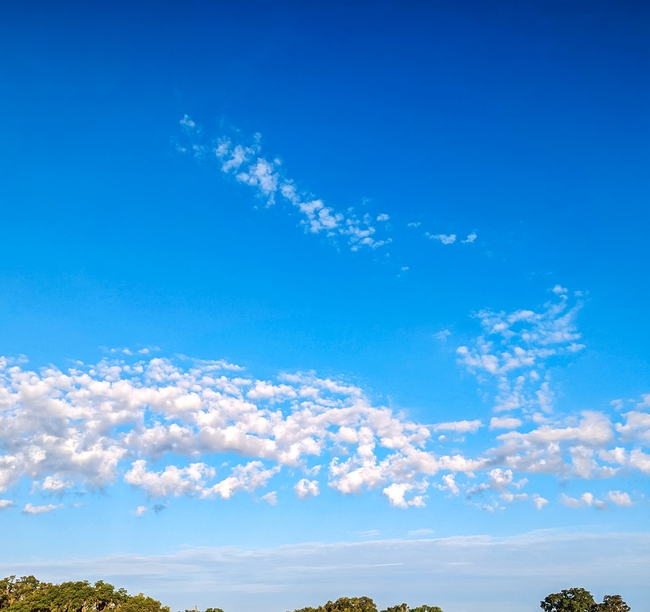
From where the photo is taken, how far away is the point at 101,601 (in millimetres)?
89688

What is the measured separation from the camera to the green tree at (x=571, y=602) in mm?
99750

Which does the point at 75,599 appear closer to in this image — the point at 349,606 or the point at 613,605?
the point at 349,606

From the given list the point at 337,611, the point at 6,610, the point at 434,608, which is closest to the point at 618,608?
the point at 434,608

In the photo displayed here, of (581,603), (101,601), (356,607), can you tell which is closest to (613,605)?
(581,603)

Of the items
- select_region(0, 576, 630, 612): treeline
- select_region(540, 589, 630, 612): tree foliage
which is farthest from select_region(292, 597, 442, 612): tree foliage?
select_region(540, 589, 630, 612): tree foliage

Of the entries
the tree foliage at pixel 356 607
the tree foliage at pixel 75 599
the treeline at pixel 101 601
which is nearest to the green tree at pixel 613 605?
the treeline at pixel 101 601

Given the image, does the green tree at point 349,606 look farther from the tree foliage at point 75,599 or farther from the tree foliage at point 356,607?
the tree foliage at point 75,599

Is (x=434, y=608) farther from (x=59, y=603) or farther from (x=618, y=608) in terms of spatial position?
(x=59, y=603)

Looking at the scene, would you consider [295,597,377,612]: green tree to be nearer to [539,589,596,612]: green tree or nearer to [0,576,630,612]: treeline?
[0,576,630,612]: treeline

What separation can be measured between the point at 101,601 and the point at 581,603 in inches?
3341

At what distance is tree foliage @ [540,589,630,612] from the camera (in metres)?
99.2

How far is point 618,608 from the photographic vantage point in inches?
3898

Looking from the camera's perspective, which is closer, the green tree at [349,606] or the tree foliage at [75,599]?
the tree foliage at [75,599]

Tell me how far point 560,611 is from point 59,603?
285 ft
